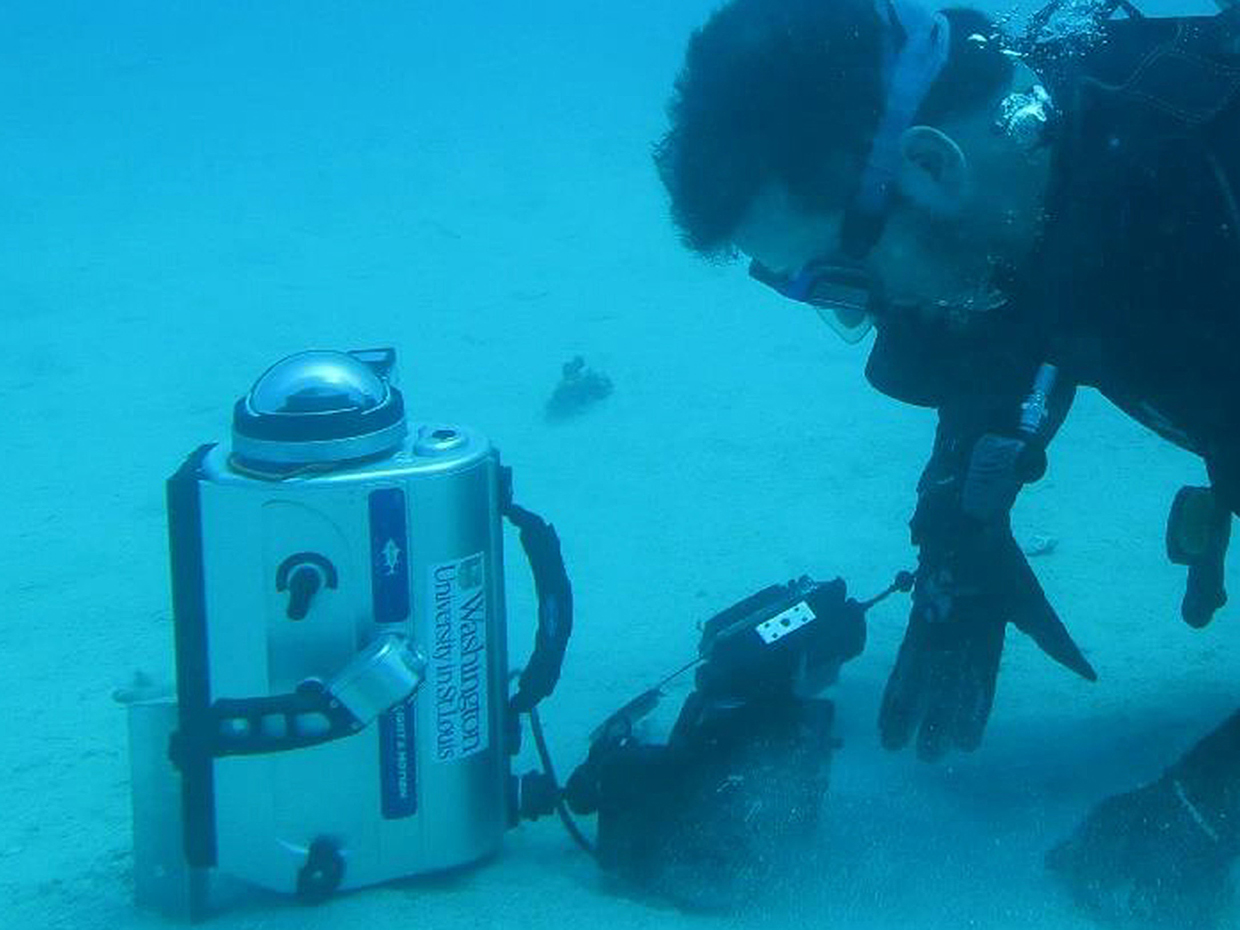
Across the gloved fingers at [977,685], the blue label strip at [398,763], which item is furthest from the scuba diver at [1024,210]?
the blue label strip at [398,763]

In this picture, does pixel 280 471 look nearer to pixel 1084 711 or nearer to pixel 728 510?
pixel 1084 711

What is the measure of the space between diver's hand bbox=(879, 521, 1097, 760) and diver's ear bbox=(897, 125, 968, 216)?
780mm

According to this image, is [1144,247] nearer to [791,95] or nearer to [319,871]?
[791,95]

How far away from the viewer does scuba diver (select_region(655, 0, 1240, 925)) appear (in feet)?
7.20

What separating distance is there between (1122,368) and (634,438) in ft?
12.1

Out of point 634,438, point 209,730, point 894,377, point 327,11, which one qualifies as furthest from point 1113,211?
point 327,11

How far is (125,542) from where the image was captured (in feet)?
16.4

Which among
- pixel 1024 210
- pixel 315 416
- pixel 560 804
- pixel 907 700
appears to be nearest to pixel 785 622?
pixel 907 700

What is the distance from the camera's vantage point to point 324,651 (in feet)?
7.48

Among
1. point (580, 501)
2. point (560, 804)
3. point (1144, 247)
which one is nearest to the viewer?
point (1144, 247)

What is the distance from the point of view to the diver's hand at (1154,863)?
2.32 meters

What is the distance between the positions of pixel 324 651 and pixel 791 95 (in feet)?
4.43

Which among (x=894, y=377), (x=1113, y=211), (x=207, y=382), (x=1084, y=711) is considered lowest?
(x=207, y=382)

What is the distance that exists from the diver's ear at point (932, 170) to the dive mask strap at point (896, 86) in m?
0.02
